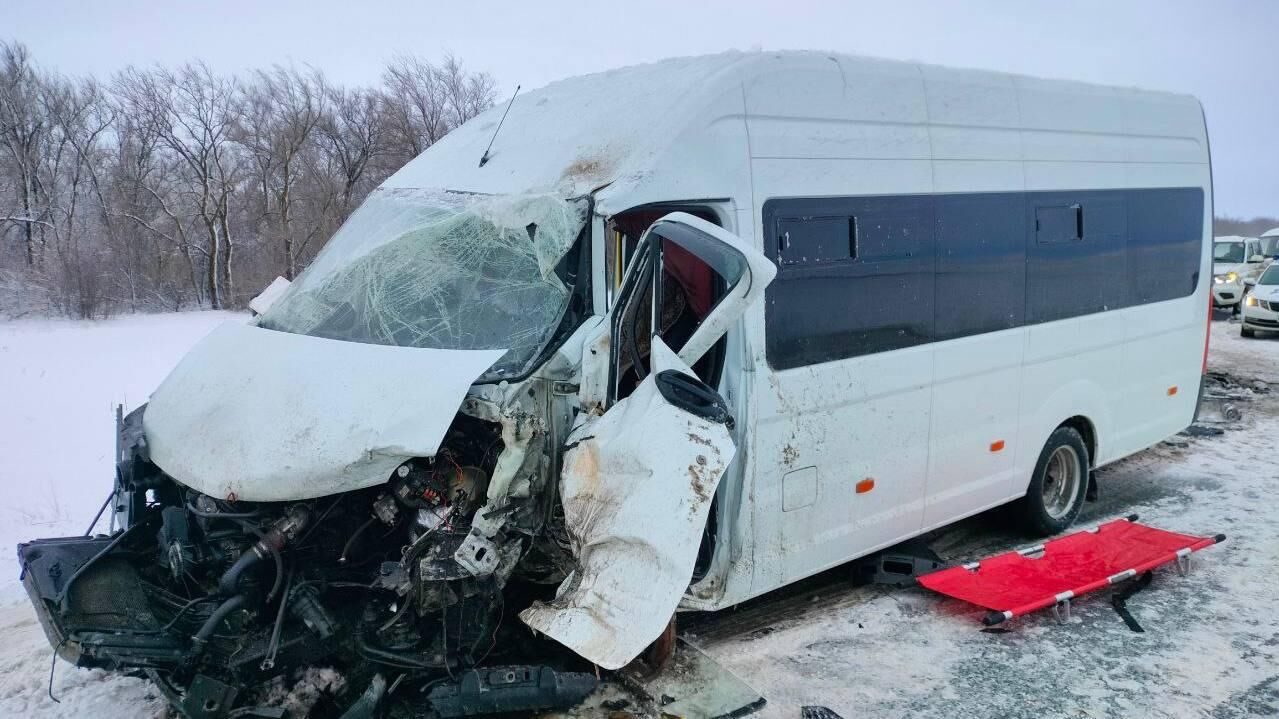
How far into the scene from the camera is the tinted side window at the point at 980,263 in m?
4.84

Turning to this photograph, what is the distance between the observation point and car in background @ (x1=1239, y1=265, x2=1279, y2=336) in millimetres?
15875

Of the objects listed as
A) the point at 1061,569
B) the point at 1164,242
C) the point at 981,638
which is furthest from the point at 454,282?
the point at 1164,242

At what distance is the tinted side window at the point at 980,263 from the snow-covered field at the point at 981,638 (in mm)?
1726

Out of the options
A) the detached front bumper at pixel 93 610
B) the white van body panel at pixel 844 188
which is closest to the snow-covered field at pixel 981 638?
the white van body panel at pixel 844 188

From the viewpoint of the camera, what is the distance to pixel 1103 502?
22.9 feet

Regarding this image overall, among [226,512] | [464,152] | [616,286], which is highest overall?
[464,152]

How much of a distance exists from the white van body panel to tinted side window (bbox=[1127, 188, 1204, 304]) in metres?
0.18

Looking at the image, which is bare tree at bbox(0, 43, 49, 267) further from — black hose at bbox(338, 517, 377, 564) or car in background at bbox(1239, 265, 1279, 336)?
car in background at bbox(1239, 265, 1279, 336)

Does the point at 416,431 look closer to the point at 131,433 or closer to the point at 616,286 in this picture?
the point at 616,286

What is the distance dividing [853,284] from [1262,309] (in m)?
15.7

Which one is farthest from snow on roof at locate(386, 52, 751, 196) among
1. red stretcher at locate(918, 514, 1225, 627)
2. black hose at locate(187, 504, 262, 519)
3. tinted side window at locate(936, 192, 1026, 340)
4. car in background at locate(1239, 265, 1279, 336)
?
car in background at locate(1239, 265, 1279, 336)

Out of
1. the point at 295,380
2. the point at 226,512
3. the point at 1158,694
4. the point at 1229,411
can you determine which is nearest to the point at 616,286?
the point at 295,380

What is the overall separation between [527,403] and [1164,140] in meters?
5.46

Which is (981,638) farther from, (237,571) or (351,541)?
(237,571)
